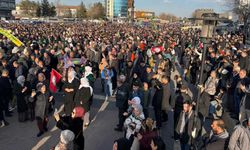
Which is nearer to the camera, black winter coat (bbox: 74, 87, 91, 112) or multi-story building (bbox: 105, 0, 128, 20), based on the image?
black winter coat (bbox: 74, 87, 91, 112)

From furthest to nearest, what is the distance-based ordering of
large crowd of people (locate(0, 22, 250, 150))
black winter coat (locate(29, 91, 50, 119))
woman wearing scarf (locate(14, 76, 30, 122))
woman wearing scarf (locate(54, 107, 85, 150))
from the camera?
woman wearing scarf (locate(14, 76, 30, 122)) < black winter coat (locate(29, 91, 50, 119)) < woman wearing scarf (locate(54, 107, 85, 150)) < large crowd of people (locate(0, 22, 250, 150))

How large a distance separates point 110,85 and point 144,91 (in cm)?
325

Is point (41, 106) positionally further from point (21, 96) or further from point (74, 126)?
point (74, 126)

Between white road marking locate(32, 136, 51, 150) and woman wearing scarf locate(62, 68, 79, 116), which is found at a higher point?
woman wearing scarf locate(62, 68, 79, 116)

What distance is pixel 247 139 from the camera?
16.3 feet

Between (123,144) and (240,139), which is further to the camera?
(240,139)

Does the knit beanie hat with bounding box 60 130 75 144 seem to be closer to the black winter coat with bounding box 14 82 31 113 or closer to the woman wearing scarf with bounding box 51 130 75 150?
the woman wearing scarf with bounding box 51 130 75 150

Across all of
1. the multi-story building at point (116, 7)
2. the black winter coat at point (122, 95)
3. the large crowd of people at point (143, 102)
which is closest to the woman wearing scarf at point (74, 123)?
the large crowd of people at point (143, 102)

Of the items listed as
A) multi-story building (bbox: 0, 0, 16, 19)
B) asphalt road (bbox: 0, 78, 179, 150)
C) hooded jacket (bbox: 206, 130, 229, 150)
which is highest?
multi-story building (bbox: 0, 0, 16, 19)

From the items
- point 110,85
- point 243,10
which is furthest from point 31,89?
point 243,10

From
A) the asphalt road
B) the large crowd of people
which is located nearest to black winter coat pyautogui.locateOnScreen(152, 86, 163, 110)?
the large crowd of people

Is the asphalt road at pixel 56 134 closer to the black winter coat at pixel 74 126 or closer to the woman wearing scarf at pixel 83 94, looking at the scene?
the woman wearing scarf at pixel 83 94

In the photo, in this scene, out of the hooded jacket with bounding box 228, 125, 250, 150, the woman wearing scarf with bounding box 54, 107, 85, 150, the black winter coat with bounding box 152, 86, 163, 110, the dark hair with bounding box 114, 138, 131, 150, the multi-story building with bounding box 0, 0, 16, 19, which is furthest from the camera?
the multi-story building with bounding box 0, 0, 16, 19

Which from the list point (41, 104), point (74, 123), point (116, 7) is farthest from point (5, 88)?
point (116, 7)
